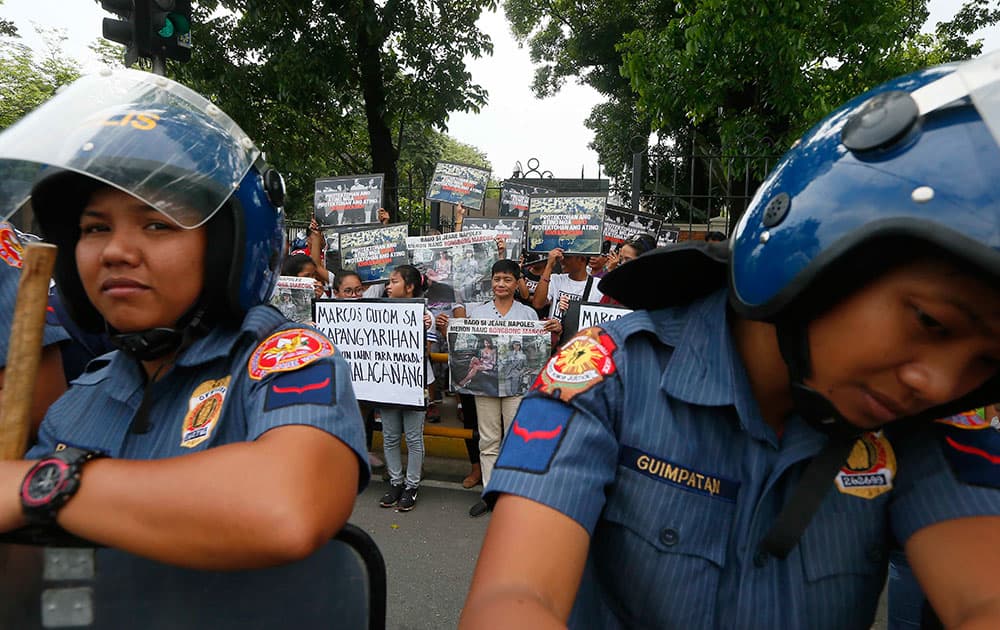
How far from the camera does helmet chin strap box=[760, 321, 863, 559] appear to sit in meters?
1.03

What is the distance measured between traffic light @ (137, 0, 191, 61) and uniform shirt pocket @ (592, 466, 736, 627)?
5.92m

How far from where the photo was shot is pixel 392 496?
4879 millimetres

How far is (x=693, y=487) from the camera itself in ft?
3.66

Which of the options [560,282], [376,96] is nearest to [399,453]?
[560,282]

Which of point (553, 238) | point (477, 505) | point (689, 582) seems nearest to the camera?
point (689, 582)

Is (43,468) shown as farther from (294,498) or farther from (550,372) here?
(550,372)

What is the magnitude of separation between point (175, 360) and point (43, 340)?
0.57 metres

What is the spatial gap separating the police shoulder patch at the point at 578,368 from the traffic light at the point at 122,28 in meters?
5.68

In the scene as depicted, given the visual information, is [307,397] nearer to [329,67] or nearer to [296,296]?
[296,296]

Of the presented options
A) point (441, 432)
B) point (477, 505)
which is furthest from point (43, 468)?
point (441, 432)

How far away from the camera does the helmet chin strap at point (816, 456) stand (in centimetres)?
103

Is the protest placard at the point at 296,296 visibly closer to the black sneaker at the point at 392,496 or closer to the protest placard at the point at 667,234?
the black sneaker at the point at 392,496

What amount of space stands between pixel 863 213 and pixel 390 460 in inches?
180

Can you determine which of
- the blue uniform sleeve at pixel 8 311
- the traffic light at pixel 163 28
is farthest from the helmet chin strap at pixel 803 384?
the traffic light at pixel 163 28
